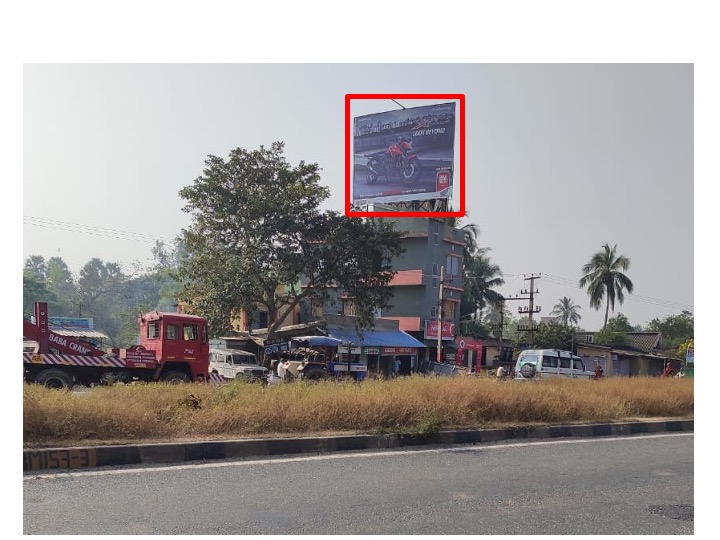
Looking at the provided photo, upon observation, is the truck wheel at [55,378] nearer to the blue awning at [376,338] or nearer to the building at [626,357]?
the blue awning at [376,338]

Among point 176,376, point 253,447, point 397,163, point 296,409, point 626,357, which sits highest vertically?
point 397,163

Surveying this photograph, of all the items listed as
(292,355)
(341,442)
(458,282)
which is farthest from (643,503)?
(458,282)

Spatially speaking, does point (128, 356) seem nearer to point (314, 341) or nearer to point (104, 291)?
point (314, 341)

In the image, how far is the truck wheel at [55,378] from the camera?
57.8ft

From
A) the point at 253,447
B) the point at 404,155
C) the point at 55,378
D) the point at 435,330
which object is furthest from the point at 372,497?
the point at 435,330

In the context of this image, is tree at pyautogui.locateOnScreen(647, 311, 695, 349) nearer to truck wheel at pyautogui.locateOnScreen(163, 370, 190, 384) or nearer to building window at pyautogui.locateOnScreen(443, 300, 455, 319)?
building window at pyautogui.locateOnScreen(443, 300, 455, 319)

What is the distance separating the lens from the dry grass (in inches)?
303

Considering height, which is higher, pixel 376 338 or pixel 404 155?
pixel 404 155

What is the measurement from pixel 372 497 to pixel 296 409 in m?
3.11

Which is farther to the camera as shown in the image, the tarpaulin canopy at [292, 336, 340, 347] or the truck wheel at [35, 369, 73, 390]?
the tarpaulin canopy at [292, 336, 340, 347]

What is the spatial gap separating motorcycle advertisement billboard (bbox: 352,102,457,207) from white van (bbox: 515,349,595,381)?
8.23 meters

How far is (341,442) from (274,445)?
3.03 ft

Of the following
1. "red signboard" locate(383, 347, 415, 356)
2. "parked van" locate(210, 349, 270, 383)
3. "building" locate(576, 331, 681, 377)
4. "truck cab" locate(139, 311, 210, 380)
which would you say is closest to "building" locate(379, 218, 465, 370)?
"red signboard" locate(383, 347, 415, 356)

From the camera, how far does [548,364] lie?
29.9 m
